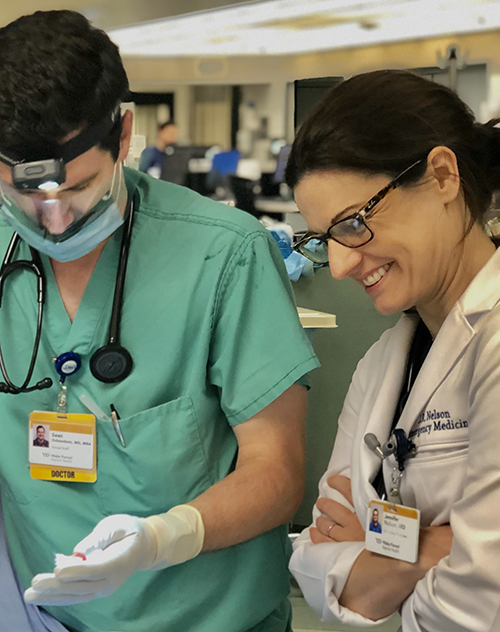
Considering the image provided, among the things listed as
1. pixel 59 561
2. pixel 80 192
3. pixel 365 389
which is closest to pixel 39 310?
pixel 80 192

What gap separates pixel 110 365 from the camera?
46.8 inches

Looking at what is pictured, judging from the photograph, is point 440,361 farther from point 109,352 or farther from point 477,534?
point 109,352

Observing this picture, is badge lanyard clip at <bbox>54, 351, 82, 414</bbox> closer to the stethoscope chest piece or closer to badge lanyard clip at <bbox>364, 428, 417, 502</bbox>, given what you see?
the stethoscope chest piece

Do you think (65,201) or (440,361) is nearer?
(440,361)

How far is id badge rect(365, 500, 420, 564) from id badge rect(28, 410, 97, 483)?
0.45m

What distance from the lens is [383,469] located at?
111 centimetres

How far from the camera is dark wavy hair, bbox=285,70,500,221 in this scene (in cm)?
100

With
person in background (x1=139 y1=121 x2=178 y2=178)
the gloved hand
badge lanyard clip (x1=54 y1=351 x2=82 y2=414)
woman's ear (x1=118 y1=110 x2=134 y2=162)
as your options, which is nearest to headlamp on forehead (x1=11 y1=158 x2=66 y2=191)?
woman's ear (x1=118 y1=110 x2=134 y2=162)

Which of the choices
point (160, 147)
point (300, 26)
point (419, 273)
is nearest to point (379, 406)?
point (419, 273)

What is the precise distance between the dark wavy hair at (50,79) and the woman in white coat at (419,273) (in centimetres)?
32

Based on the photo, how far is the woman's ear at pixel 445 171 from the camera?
100 centimetres

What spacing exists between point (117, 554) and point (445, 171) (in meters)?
0.68

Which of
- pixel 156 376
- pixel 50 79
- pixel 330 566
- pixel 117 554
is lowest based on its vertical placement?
pixel 330 566

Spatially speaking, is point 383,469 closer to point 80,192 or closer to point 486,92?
point 80,192
